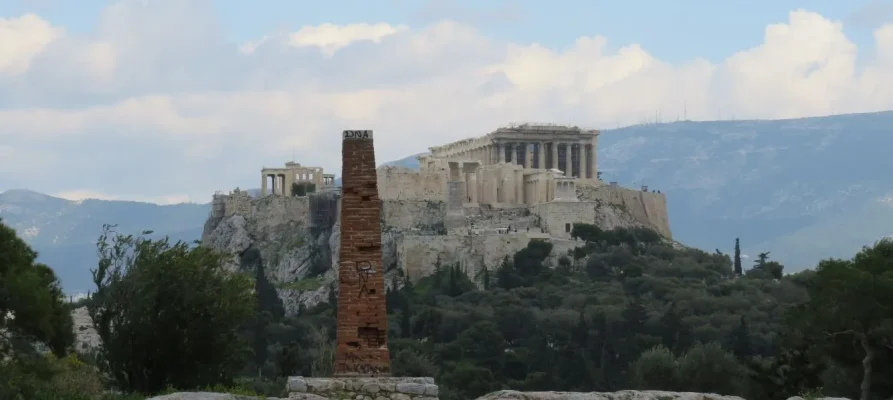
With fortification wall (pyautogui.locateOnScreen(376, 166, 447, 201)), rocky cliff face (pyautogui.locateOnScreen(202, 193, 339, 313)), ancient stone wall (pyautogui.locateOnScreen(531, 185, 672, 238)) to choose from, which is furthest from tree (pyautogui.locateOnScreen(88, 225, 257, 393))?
fortification wall (pyautogui.locateOnScreen(376, 166, 447, 201))

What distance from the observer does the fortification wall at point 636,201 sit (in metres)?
142

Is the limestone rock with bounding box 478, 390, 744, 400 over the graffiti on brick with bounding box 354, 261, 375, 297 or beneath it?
beneath

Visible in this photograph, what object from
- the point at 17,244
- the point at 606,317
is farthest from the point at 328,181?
the point at 17,244

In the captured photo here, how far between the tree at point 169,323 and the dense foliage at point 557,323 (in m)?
0.05

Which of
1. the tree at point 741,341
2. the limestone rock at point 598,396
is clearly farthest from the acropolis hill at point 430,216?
the limestone rock at point 598,396

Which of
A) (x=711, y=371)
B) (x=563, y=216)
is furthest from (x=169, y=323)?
(x=563, y=216)

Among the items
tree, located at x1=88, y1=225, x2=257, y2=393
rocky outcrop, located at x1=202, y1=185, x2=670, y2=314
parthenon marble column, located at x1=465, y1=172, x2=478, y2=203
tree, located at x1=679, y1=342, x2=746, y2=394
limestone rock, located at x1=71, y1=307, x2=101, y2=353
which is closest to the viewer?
tree, located at x1=88, y1=225, x2=257, y2=393

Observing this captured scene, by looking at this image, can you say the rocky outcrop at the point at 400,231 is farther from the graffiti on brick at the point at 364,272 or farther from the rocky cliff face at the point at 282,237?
the graffiti on brick at the point at 364,272

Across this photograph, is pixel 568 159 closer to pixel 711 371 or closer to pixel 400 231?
pixel 400 231

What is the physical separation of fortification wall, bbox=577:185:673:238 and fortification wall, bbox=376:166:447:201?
10.7 meters

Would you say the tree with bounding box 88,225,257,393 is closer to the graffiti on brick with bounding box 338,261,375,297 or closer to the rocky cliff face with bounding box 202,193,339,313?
the graffiti on brick with bounding box 338,261,375,297

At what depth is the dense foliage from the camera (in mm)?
46938

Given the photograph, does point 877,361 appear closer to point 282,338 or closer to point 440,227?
point 282,338

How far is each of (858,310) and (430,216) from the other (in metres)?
88.3
